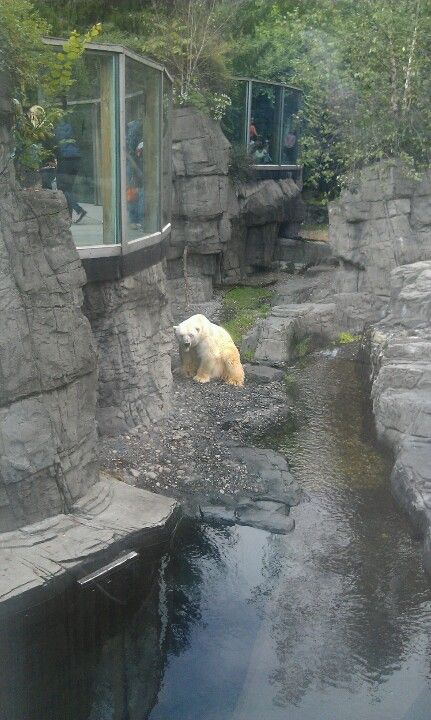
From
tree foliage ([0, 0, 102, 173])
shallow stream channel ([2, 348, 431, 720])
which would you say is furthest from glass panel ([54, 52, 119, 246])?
shallow stream channel ([2, 348, 431, 720])

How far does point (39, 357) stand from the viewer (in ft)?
17.8

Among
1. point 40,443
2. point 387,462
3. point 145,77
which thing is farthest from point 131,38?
point 40,443

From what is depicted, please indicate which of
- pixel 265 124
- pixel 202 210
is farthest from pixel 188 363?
pixel 265 124

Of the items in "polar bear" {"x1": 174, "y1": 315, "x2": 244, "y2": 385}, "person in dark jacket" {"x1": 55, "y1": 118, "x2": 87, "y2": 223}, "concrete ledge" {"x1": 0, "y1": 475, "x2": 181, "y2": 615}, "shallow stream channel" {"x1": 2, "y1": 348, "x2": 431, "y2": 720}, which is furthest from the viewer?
"polar bear" {"x1": 174, "y1": 315, "x2": 244, "y2": 385}

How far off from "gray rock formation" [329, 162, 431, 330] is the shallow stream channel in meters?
6.04

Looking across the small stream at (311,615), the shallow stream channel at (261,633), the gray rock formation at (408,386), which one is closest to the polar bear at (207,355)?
the gray rock formation at (408,386)

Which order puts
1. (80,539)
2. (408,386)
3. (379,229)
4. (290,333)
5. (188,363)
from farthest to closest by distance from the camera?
(379,229) < (290,333) < (188,363) < (408,386) < (80,539)

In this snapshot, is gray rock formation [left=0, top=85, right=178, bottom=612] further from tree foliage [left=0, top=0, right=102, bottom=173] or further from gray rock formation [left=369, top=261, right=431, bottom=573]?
gray rock formation [left=369, top=261, right=431, bottom=573]

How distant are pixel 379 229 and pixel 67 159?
7220 mm

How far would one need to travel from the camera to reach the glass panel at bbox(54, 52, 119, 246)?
21.9ft

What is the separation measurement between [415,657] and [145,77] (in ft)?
19.9

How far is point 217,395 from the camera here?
9336 mm

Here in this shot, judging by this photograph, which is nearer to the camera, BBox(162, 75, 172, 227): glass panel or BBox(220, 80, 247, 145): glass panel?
BBox(162, 75, 172, 227): glass panel

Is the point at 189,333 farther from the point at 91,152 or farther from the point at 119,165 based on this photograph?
the point at 91,152
